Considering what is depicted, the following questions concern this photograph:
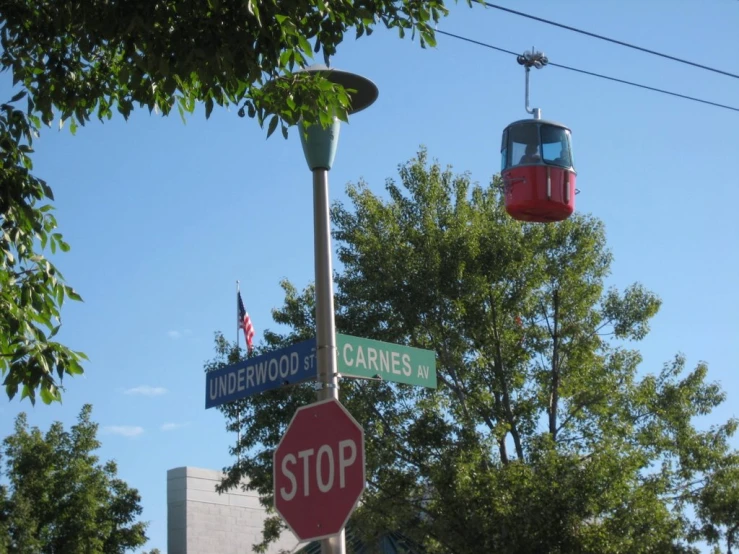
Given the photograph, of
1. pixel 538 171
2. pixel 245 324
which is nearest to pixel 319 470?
pixel 538 171

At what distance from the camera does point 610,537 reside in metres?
20.8

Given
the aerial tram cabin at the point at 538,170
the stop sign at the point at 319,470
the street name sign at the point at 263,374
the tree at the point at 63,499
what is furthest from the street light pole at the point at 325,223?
the tree at the point at 63,499

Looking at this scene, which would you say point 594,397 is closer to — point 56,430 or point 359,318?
point 359,318

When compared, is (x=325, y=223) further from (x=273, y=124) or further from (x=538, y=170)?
(x=538, y=170)

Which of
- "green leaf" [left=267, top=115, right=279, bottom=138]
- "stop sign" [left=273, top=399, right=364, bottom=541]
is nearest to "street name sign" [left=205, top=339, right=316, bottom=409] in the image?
"stop sign" [left=273, top=399, right=364, bottom=541]

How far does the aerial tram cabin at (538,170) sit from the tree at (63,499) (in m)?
15.2

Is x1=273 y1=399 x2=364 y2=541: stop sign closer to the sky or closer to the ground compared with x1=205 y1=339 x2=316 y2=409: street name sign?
closer to the ground

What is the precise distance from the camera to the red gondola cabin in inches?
650

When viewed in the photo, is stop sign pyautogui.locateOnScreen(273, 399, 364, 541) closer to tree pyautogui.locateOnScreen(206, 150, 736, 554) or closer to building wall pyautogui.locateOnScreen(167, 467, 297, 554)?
tree pyautogui.locateOnScreen(206, 150, 736, 554)

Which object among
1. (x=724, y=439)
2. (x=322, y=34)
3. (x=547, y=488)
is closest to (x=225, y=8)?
(x=322, y=34)

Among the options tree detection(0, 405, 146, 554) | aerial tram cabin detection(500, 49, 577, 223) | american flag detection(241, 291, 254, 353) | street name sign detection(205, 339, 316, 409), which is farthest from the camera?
american flag detection(241, 291, 254, 353)

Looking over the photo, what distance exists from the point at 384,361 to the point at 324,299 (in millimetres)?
803

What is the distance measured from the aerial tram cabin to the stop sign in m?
10.5

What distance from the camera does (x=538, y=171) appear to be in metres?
16.7
